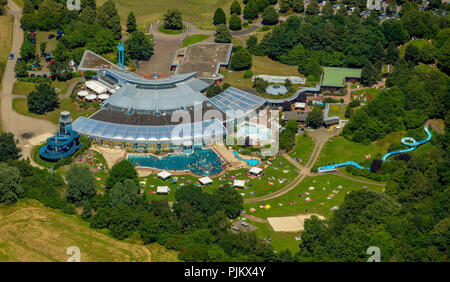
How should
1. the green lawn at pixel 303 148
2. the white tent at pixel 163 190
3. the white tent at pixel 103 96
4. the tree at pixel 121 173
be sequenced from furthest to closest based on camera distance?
1. the white tent at pixel 103 96
2. the green lawn at pixel 303 148
3. the white tent at pixel 163 190
4. the tree at pixel 121 173

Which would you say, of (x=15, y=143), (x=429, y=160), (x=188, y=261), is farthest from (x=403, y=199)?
(x=15, y=143)

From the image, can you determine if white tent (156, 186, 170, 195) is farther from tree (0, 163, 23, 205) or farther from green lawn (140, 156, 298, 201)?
tree (0, 163, 23, 205)

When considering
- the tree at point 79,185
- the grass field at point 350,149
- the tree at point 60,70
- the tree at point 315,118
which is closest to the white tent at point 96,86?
the tree at point 60,70

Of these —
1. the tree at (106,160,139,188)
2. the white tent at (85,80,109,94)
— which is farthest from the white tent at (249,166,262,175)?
the white tent at (85,80,109,94)

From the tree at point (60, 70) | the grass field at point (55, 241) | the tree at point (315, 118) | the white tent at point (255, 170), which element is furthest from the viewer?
the tree at point (60, 70)

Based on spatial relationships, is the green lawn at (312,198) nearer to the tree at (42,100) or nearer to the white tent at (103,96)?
the white tent at (103,96)
